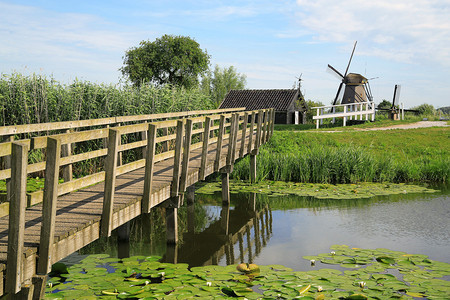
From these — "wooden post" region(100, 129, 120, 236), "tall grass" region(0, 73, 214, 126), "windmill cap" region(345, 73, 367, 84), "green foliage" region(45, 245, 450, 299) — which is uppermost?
"windmill cap" region(345, 73, 367, 84)

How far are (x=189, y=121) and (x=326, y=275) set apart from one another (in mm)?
3189

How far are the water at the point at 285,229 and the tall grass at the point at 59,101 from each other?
4.00m

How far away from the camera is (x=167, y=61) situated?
48.6m

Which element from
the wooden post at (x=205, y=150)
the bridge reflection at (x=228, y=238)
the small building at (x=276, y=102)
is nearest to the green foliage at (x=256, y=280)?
the bridge reflection at (x=228, y=238)

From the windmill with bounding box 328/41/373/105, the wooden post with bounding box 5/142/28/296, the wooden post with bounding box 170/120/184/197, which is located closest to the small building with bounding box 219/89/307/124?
the windmill with bounding box 328/41/373/105

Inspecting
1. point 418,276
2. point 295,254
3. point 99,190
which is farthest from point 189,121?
point 418,276

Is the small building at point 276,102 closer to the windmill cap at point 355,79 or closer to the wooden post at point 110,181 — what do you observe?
the windmill cap at point 355,79

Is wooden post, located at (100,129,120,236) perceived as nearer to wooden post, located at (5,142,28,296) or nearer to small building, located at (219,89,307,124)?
wooden post, located at (5,142,28,296)

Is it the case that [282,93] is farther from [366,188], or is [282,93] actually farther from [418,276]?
[418,276]

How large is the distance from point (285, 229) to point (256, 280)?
3553mm

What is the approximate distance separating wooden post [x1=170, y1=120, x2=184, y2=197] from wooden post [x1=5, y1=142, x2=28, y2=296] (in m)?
3.47

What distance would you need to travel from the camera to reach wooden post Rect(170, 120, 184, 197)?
7312mm

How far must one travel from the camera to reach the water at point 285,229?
7.78 m

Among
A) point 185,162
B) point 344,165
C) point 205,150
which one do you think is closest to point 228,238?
point 205,150
